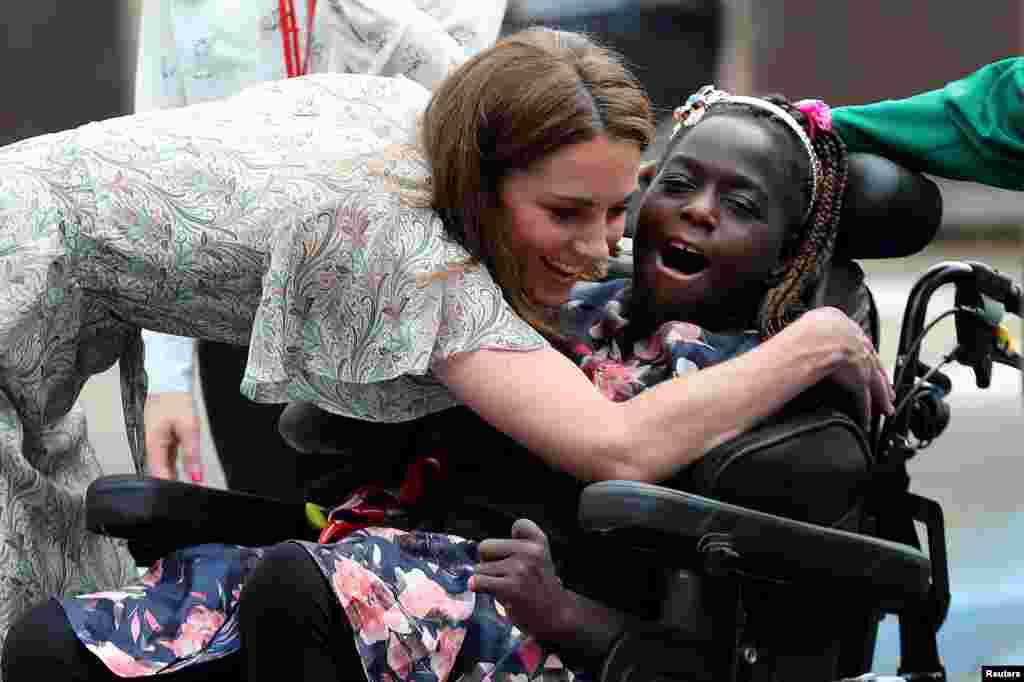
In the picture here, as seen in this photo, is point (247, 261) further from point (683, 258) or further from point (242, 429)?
point (242, 429)

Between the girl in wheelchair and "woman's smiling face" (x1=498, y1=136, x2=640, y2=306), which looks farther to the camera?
"woman's smiling face" (x1=498, y1=136, x2=640, y2=306)

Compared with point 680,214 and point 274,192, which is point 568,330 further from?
point 274,192

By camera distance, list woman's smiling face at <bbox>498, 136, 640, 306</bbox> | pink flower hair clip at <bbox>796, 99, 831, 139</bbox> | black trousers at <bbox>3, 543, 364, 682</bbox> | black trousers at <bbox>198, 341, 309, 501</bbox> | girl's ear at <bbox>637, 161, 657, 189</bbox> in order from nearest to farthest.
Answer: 1. black trousers at <bbox>3, 543, 364, 682</bbox>
2. woman's smiling face at <bbox>498, 136, 640, 306</bbox>
3. pink flower hair clip at <bbox>796, 99, 831, 139</bbox>
4. girl's ear at <bbox>637, 161, 657, 189</bbox>
5. black trousers at <bbox>198, 341, 309, 501</bbox>

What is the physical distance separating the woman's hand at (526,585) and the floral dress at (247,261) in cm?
27

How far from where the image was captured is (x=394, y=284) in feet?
7.91

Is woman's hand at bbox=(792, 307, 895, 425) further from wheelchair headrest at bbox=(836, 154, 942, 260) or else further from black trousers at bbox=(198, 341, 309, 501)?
black trousers at bbox=(198, 341, 309, 501)

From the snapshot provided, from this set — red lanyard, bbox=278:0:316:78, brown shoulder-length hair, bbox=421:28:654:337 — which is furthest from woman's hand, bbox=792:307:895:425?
red lanyard, bbox=278:0:316:78

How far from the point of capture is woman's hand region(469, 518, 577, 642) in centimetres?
229

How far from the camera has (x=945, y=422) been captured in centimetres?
279

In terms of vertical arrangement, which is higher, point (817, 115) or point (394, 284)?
point (817, 115)

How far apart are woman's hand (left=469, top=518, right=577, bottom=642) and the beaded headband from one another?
2.66 feet

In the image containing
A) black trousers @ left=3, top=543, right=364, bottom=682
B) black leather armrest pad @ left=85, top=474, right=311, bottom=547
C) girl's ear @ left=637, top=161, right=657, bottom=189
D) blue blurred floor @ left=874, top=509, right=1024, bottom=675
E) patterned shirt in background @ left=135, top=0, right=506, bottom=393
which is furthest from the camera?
blue blurred floor @ left=874, top=509, right=1024, bottom=675

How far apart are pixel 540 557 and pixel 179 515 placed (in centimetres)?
64

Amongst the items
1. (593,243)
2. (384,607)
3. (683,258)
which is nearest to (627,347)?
(683,258)
